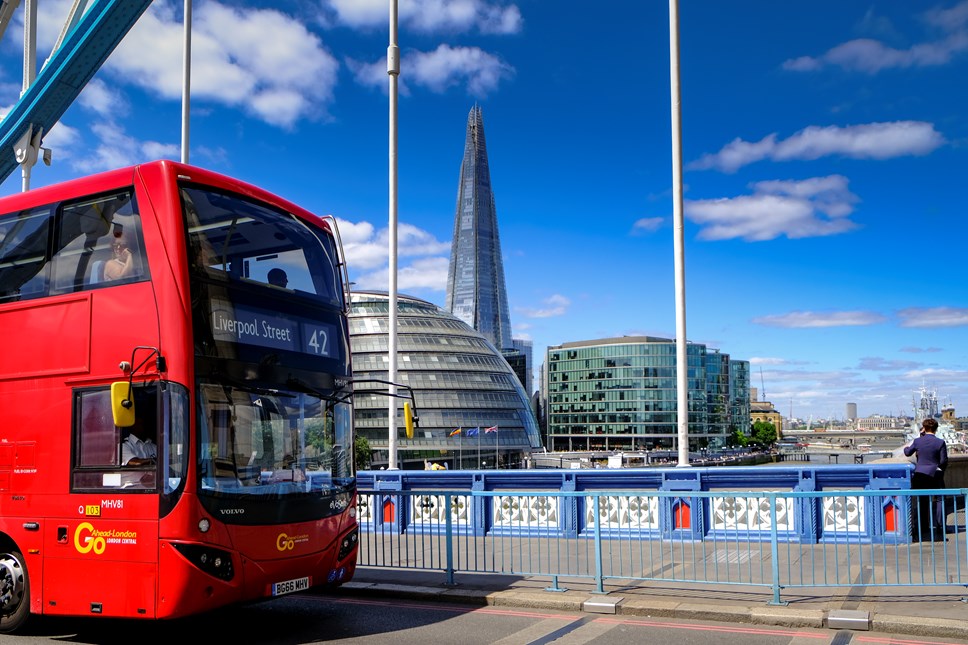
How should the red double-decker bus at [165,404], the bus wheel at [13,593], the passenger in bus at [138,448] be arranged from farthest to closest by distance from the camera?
the bus wheel at [13,593]
the passenger in bus at [138,448]
the red double-decker bus at [165,404]

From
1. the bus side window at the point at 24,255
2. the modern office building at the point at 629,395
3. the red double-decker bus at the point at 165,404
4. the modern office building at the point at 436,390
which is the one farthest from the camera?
the modern office building at the point at 629,395

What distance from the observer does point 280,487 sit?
30.1ft

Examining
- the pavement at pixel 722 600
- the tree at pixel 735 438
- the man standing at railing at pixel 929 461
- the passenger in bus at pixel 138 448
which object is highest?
the passenger in bus at pixel 138 448

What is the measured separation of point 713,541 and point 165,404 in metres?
7.63

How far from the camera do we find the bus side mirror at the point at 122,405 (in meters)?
8.23

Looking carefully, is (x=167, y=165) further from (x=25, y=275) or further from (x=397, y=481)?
(x=397, y=481)

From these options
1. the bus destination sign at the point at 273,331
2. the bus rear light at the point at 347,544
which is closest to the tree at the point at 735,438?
the bus rear light at the point at 347,544

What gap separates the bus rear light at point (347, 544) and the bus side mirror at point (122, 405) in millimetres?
3007

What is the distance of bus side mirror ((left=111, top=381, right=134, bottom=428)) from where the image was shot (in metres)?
8.23

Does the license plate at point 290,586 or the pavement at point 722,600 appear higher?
the license plate at point 290,586

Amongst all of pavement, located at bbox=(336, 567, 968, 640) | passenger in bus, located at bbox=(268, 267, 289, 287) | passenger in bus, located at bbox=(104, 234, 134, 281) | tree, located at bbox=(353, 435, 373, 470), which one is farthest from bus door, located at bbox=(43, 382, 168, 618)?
tree, located at bbox=(353, 435, 373, 470)

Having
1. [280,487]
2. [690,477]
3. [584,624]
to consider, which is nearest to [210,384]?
[280,487]

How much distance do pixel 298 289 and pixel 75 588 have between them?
12.9 ft

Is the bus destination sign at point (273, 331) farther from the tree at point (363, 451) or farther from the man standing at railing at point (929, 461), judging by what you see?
the tree at point (363, 451)
